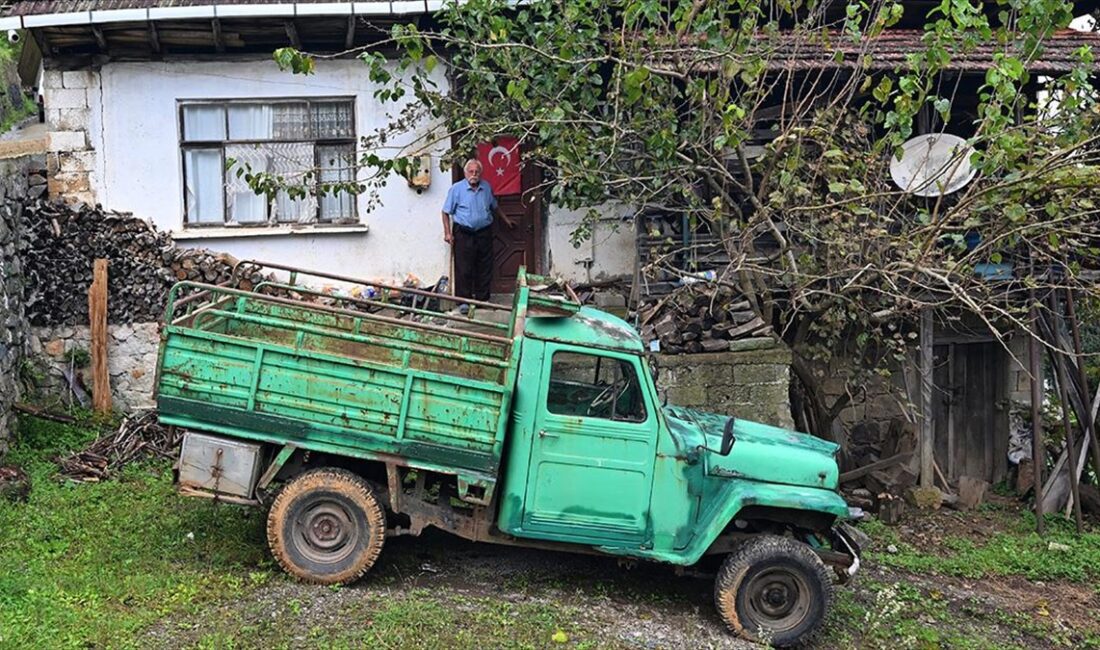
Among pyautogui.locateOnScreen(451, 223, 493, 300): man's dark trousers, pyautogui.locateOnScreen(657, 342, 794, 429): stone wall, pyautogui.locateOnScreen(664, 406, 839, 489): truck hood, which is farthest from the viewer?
pyautogui.locateOnScreen(451, 223, 493, 300): man's dark trousers

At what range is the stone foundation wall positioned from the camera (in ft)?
34.6

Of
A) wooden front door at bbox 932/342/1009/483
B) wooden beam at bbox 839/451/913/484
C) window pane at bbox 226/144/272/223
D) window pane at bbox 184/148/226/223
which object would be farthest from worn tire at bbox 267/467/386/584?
wooden front door at bbox 932/342/1009/483

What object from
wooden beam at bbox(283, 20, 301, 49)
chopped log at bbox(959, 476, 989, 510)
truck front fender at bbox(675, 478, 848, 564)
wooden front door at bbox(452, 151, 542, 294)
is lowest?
chopped log at bbox(959, 476, 989, 510)

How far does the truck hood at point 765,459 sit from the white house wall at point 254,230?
5141mm

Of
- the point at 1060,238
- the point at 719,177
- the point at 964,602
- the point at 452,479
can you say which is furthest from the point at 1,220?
the point at 1060,238

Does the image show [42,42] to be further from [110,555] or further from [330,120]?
[110,555]

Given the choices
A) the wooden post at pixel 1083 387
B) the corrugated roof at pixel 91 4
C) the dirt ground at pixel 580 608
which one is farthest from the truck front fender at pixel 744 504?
the corrugated roof at pixel 91 4

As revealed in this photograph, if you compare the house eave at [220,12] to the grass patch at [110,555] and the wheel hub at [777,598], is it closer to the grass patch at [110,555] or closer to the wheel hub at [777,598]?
the grass patch at [110,555]

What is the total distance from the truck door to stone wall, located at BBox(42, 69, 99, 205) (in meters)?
6.88

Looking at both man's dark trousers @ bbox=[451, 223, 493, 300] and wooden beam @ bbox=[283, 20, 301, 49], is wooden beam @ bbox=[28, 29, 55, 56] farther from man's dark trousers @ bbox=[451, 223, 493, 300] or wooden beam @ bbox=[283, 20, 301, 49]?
man's dark trousers @ bbox=[451, 223, 493, 300]

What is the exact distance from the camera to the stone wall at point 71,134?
35.4ft

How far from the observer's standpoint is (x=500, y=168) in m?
12.0

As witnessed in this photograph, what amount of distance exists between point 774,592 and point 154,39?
8322 millimetres

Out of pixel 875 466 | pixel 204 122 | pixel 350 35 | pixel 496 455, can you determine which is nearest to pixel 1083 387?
pixel 875 466
